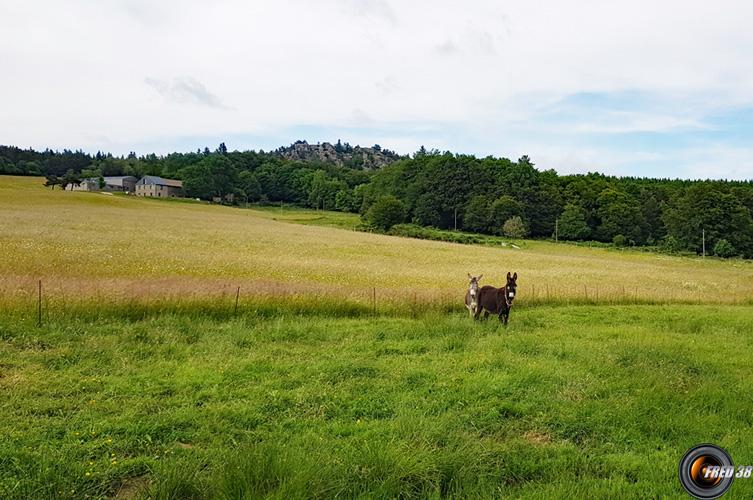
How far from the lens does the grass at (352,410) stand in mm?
5527

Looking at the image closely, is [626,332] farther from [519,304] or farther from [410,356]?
[410,356]

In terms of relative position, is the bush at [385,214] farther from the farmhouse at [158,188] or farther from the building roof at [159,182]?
the building roof at [159,182]

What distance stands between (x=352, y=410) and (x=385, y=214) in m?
85.7

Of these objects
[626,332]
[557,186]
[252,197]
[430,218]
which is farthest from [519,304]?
[252,197]

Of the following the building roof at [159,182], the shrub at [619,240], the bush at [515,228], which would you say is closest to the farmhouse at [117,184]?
the building roof at [159,182]

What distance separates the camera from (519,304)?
20.6 metres

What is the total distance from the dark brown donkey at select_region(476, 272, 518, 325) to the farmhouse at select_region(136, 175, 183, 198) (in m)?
127

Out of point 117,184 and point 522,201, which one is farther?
point 117,184

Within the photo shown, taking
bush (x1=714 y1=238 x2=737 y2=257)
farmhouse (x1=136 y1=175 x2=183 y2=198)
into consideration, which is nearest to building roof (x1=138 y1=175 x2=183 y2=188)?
farmhouse (x1=136 y1=175 x2=183 y2=198)

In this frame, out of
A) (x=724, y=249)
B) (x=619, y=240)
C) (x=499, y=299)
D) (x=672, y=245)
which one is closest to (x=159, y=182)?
(x=619, y=240)

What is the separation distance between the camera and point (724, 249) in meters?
87.8

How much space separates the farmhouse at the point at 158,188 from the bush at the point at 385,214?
6257cm

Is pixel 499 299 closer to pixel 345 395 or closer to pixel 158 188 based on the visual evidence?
pixel 345 395

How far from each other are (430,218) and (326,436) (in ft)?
338
